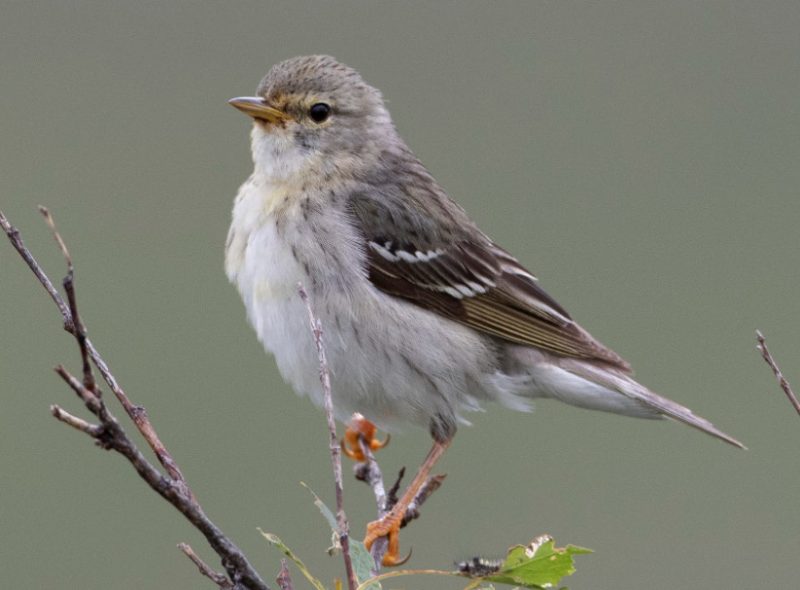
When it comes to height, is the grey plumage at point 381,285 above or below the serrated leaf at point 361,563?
above

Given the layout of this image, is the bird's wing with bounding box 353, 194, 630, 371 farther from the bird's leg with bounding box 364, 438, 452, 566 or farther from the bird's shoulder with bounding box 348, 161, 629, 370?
the bird's leg with bounding box 364, 438, 452, 566

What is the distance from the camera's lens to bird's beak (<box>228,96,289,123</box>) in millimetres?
5902

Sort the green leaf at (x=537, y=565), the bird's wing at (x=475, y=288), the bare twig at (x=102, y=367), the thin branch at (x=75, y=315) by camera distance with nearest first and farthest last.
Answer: the thin branch at (x=75, y=315) < the bare twig at (x=102, y=367) < the green leaf at (x=537, y=565) < the bird's wing at (x=475, y=288)

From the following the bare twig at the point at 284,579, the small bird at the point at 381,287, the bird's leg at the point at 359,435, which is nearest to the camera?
the bare twig at the point at 284,579

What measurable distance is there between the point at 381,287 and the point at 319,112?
2.99 feet

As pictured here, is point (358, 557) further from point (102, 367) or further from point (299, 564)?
point (102, 367)

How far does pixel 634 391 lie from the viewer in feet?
19.9

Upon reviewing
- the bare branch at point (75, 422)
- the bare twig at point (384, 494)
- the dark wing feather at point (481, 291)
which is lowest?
the bare branch at point (75, 422)

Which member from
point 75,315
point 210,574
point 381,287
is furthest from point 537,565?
point 381,287

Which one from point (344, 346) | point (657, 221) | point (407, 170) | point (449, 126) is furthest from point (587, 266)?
point (344, 346)

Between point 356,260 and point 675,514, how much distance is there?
4.78 metres

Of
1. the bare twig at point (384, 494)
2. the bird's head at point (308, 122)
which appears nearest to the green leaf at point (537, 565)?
the bare twig at point (384, 494)

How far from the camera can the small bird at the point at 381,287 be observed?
18.6 ft

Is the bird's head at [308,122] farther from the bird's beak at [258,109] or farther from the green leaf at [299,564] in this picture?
the green leaf at [299,564]
